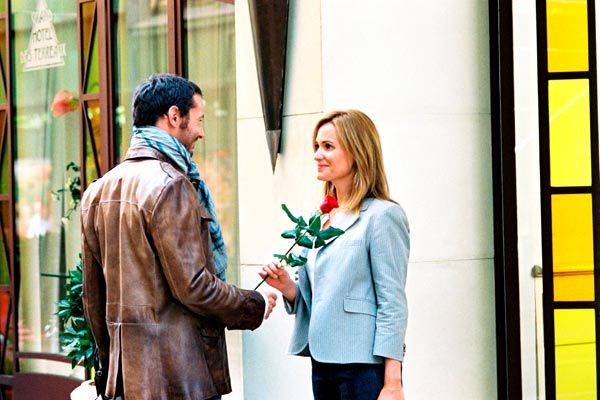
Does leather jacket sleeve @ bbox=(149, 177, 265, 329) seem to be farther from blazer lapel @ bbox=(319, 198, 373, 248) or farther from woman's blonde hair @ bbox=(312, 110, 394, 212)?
woman's blonde hair @ bbox=(312, 110, 394, 212)

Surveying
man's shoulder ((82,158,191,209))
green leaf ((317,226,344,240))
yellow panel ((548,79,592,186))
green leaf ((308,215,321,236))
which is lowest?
green leaf ((317,226,344,240))

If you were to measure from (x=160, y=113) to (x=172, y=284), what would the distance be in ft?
2.16

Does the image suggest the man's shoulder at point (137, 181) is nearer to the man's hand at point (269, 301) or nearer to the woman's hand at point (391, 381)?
the man's hand at point (269, 301)

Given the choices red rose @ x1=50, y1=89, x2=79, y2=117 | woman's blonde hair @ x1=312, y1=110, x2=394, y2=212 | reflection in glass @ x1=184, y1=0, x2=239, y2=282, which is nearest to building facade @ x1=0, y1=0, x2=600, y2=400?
reflection in glass @ x1=184, y1=0, x2=239, y2=282

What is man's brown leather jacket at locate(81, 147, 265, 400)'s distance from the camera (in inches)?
168

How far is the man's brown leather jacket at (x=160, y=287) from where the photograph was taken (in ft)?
14.0

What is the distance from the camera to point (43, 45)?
863 cm

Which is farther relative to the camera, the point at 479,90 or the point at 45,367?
the point at 45,367

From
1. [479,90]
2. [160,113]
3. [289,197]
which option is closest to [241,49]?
[289,197]

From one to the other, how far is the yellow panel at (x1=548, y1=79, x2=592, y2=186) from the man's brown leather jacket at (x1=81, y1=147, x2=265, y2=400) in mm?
2055

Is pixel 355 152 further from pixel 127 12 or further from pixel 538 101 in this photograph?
pixel 127 12

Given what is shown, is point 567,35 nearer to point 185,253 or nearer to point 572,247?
point 572,247

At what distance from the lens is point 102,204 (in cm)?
442

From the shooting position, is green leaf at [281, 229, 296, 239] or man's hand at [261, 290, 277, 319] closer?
green leaf at [281, 229, 296, 239]
